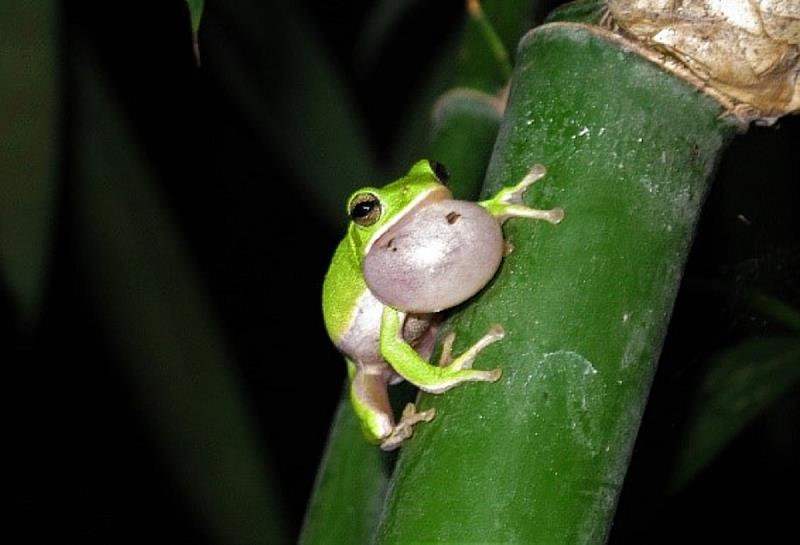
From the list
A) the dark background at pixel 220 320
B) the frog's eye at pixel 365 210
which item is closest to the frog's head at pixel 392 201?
the frog's eye at pixel 365 210

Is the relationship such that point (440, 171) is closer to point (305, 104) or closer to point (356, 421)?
point (356, 421)

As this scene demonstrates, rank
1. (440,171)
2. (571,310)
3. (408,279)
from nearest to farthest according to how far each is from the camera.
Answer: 1. (571,310)
2. (408,279)
3. (440,171)

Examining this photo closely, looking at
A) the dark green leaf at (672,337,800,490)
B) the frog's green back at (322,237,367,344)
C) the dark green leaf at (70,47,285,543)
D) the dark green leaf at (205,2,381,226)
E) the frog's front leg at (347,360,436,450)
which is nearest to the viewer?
the frog's front leg at (347,360,436,450)

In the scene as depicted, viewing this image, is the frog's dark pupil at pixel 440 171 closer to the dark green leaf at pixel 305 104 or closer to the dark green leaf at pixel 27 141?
the dark green leaf at pixel 27 141

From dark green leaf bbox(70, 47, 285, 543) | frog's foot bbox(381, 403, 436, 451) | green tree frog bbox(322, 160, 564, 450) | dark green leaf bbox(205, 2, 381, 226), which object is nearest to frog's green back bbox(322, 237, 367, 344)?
green tree frog bbox(322, 160, 564, 450)

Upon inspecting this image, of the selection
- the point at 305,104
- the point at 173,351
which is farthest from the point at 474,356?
the point at 305,104

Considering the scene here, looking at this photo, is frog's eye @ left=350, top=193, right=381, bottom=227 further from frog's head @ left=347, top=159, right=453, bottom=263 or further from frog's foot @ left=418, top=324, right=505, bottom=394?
frog's foot @ left=418, top=324, right=505, bottom=394
